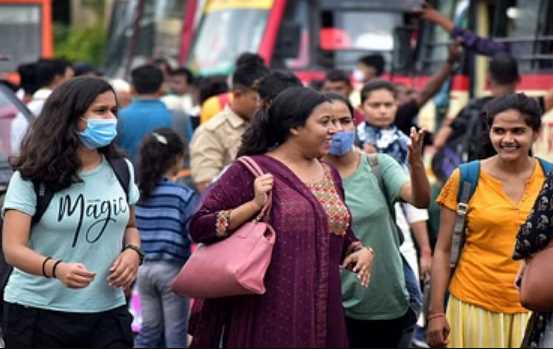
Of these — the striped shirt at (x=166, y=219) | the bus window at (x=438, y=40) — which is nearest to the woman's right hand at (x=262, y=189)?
the striped shirt at (x=166, y=219)

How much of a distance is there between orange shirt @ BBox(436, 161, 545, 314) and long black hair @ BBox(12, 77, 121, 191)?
173 centimetres

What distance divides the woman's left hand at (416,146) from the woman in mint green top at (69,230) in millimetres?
1236

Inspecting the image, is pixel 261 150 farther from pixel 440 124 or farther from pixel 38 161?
pixel 440 124

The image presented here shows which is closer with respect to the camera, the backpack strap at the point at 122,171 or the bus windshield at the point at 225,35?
the backpack strap at the point at 122,171

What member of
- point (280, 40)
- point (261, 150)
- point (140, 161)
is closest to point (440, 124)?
point (280, 40)

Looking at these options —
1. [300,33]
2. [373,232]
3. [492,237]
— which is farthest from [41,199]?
[300,33]

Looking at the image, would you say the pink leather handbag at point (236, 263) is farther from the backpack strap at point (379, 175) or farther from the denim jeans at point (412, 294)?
the denim jeans at point (412, 294)

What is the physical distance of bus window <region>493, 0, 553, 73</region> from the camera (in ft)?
37.1

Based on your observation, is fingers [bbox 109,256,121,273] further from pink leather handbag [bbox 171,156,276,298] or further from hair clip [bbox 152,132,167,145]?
hair clip [bbox 152,132,167,145]

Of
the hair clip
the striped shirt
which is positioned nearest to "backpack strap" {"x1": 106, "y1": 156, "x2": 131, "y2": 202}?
the striped shirt

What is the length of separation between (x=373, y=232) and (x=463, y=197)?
575mm

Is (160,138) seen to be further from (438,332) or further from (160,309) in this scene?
(438,332)

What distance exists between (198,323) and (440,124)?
307 inches

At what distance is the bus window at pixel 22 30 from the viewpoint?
23266mm
